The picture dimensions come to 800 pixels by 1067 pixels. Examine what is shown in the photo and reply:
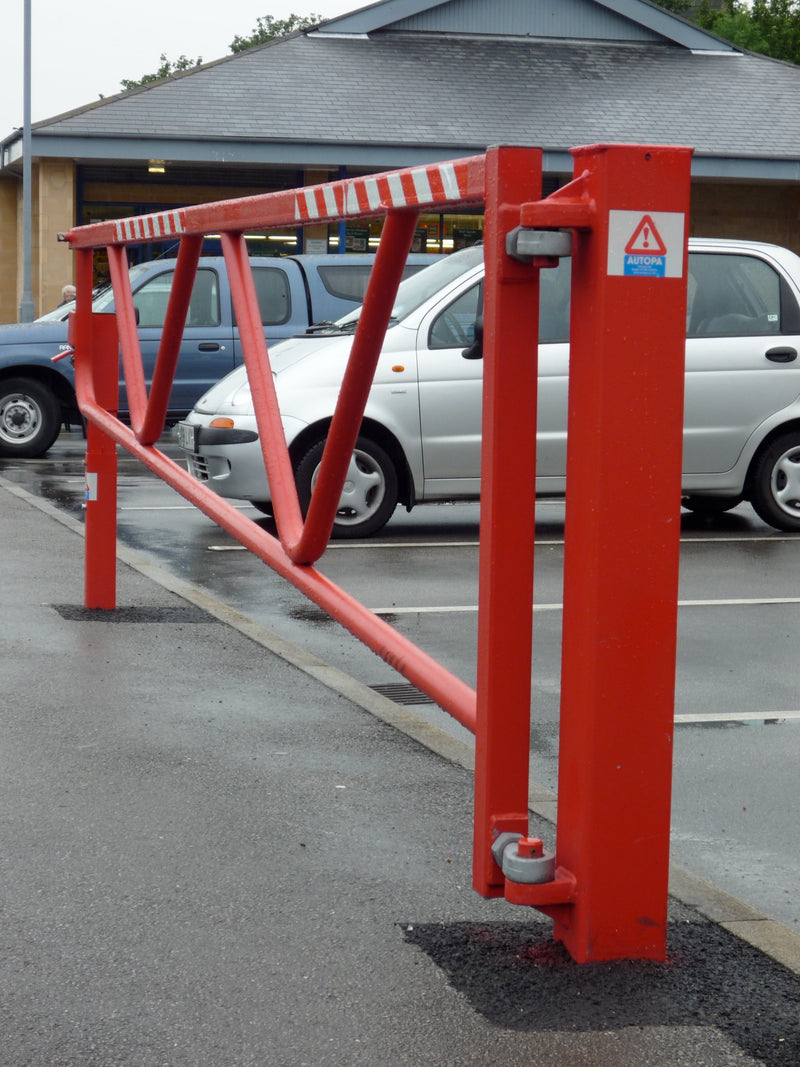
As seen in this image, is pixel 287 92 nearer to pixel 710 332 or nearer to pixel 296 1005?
pixel 710 332

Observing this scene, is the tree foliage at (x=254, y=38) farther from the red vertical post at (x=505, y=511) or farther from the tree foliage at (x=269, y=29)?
the red vertical post at (x=505, y=511)

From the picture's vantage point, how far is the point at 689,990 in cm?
305

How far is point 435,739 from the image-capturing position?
16.4 ft

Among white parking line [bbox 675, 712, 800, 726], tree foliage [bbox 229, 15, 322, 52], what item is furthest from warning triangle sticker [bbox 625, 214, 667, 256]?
tree foliage [bbox 229, 15, 322, 52]

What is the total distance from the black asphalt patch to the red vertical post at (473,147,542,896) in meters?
0.18

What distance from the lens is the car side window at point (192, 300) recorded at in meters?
15.3

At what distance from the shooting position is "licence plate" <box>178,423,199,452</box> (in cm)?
1015

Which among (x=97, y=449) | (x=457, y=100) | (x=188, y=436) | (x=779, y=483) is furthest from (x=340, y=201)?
(x=457, y=100)

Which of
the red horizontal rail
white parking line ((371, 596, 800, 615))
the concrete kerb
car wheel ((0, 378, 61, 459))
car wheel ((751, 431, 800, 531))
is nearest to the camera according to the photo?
the red horizontal rail

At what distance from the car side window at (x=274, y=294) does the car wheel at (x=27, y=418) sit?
224 centimetres

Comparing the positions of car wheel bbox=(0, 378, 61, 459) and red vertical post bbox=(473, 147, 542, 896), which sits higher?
red vertical post bbox=(473, 147, 542, 896)

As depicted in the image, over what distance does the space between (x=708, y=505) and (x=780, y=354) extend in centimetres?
144

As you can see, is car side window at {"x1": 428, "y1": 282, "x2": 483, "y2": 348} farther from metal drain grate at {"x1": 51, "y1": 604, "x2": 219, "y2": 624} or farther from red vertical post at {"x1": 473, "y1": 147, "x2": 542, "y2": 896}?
red vertical post at {"x1": 473, "y1": 147, "x2": 542, "y2": 896}

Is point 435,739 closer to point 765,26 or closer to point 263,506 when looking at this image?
point 263,506
